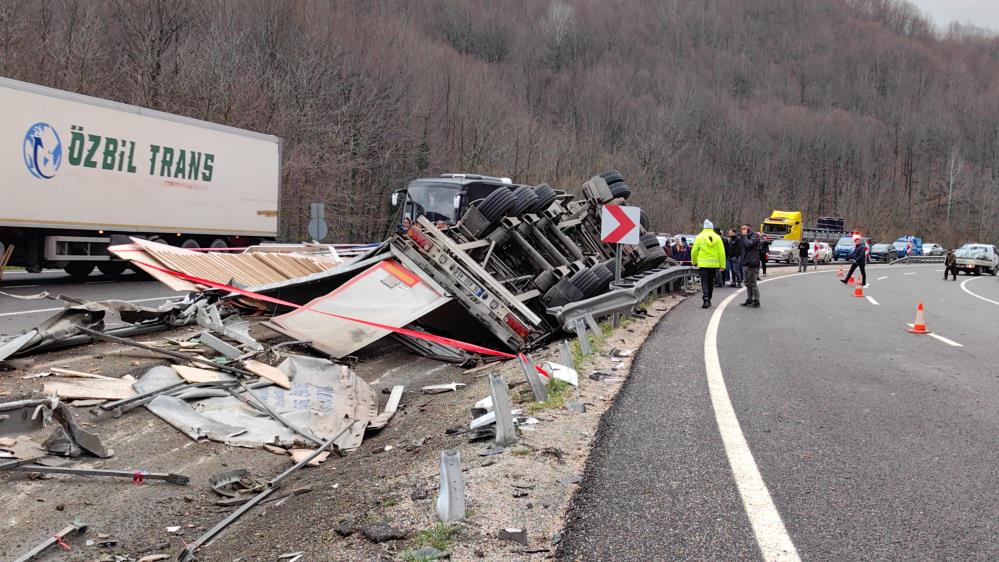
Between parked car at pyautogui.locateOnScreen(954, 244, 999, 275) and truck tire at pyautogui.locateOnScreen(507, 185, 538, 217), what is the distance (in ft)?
121

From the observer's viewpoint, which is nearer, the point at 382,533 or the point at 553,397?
the point at 382,533

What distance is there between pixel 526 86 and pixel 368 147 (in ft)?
134

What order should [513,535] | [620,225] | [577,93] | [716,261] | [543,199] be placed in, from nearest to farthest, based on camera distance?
[513,535]
[620,225]
[543,199]
[716,261]
[577,93]

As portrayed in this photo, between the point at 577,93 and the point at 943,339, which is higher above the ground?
the point at 577,93

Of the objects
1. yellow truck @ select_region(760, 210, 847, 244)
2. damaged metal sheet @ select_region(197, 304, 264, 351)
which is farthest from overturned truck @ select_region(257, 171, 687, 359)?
yellow truck @ select_region(760, 210, 847, 244)

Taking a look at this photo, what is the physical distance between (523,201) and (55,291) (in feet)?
31.1

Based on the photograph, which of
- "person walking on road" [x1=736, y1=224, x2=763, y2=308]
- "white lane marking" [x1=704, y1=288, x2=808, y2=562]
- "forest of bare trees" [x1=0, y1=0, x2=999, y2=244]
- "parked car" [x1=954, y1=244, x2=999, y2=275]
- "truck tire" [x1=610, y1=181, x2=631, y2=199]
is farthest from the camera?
"parked car" [x1=954, y1=244, x2=999, y2=275]

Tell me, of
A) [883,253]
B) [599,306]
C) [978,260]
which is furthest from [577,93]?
[599,306]

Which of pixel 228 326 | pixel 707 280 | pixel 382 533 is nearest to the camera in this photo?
pixel 382 533

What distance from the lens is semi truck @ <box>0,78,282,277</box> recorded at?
15438 mm

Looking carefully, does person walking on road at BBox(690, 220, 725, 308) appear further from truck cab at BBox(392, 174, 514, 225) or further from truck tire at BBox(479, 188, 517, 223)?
truck tire at BBox(479, 188, 517, 223)

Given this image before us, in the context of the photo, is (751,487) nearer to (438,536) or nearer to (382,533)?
(438,536)

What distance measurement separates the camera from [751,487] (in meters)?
4.39

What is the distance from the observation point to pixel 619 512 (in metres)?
3.96
